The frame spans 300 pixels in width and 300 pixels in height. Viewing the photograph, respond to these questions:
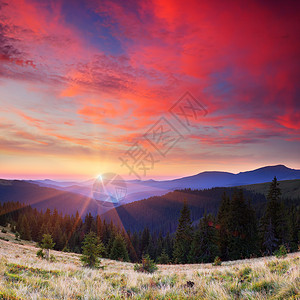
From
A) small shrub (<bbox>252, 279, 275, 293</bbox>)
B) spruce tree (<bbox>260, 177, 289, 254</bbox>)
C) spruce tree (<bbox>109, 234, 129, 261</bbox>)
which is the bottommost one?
spruce tree (<bbox>109, 234, 129, 261</bbox>)

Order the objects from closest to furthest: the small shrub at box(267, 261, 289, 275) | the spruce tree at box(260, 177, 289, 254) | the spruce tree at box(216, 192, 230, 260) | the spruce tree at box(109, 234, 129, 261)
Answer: the small shrub at box(267, 261, 289, 275) < the spruce tree at box(260, 177, 289, 254) < the spruce tree at box(216, 192, 230, 260) < the spruce tree at box(109, 234, 129, 261)

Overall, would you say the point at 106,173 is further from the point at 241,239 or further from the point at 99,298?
the point at 99,298

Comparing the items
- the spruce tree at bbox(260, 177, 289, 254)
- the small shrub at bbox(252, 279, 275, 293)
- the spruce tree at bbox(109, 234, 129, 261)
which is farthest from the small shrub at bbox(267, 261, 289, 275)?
the spruce tree at bbox(109, 234, 129, 261)

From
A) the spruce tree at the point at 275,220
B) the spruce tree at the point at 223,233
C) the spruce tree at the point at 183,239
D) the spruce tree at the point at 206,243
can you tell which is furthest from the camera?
the spruce tree at the point at 183,239

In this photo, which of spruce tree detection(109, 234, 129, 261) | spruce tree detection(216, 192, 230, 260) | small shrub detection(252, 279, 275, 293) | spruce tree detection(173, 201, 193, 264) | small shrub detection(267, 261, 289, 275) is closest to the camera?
small shrub detection(252, 279, 275, 293)

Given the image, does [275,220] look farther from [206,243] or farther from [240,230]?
[206,243]

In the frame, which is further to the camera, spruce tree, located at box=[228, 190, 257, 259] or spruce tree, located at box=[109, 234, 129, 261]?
spruce tree, located at box=[109, 234, 129, 261]

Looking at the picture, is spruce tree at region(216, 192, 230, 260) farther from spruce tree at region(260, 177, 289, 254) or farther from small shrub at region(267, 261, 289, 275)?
small shrub at region(267, 261, 289, 275)

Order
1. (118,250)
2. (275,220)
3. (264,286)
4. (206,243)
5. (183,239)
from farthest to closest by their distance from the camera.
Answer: (118,250)
(183,239)
(275,220)
(206,243)
(264,286)

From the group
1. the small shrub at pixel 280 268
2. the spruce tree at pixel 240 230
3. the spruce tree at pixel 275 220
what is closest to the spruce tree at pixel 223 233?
the spruce tree at pixel 240 230

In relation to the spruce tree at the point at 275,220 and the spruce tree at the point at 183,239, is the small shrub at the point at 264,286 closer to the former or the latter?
the spruce tree at the point at 183,239

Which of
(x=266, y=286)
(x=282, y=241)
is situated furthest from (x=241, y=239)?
(x=266, y=286)

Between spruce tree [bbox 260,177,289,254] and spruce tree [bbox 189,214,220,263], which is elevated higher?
spruce tree [bbox 260,177,289,254]

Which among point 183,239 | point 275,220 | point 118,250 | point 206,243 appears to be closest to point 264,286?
point 206,243
